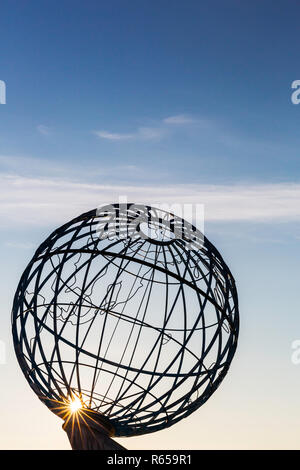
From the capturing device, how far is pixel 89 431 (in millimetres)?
8930

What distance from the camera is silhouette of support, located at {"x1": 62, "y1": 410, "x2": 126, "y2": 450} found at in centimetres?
884

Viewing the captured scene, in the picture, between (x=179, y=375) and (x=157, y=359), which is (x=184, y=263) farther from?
(x=179, y=375)

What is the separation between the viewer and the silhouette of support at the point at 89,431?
884 centimetres

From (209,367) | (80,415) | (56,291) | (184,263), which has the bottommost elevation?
(80,415)

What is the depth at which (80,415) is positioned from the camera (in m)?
9.01

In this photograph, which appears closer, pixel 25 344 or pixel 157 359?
pixel 25 344
